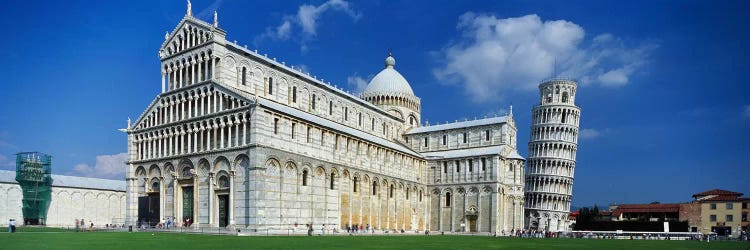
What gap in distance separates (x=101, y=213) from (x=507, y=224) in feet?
199

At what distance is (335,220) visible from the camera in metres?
58.7

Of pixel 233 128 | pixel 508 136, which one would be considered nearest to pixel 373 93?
pixel 508 136

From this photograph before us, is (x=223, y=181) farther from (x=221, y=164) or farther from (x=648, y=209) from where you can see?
(x=648, y=209)

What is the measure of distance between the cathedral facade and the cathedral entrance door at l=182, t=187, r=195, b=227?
0.09 m

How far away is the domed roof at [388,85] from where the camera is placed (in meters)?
87.4

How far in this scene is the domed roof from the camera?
8744cm

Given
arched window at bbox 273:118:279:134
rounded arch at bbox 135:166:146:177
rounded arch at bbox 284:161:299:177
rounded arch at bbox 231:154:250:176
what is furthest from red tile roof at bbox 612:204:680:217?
rounded arch at bbox 135:166:146:177

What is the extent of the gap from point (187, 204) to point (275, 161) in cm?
1015

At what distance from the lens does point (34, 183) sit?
81.9 metres

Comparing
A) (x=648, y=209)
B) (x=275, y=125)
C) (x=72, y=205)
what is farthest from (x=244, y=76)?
(x=648, y=209)

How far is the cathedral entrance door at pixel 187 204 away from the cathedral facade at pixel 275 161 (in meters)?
0.09

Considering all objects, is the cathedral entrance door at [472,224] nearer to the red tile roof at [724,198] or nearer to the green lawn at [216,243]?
the green lawn at [216,243]

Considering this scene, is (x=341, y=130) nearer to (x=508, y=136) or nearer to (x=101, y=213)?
(x=508, y=136)

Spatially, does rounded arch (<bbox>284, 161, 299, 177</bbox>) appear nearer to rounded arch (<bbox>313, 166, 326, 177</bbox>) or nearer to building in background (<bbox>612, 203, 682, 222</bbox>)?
rounded arch (<bbox>313, 166, 326, 177</bbox>)
